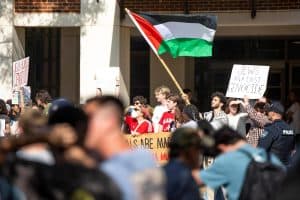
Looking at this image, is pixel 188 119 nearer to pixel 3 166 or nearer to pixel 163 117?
pixel 163 117

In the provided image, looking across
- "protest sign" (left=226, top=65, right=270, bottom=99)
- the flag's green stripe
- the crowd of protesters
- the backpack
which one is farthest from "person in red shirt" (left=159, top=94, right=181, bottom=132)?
the backpack

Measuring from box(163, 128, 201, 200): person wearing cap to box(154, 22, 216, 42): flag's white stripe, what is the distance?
9.07 m

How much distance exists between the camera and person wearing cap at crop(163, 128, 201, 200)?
5.98 meters

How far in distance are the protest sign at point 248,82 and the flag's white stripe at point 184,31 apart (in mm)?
1527

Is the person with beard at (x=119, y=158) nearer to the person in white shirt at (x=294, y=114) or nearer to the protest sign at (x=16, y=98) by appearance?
the protest sign at (x=16, y=98)

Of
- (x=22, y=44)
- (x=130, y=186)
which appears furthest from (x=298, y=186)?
(x=22, y=44)

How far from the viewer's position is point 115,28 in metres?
18.1

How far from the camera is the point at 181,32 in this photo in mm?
15203

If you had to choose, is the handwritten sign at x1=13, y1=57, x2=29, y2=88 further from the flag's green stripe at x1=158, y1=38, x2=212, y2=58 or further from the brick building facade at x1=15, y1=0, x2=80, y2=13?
the brick building facade at x1=15, y1=0, x2=80, y2=13

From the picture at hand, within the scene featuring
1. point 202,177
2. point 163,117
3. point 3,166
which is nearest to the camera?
point 3,166

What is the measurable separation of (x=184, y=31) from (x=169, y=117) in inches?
117

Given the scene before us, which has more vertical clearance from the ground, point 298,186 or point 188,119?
point 298,186

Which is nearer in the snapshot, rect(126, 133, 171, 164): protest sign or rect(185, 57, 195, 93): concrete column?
rect(126, 133, 171, 164): protest sign

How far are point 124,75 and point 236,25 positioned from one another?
8.78 ft
